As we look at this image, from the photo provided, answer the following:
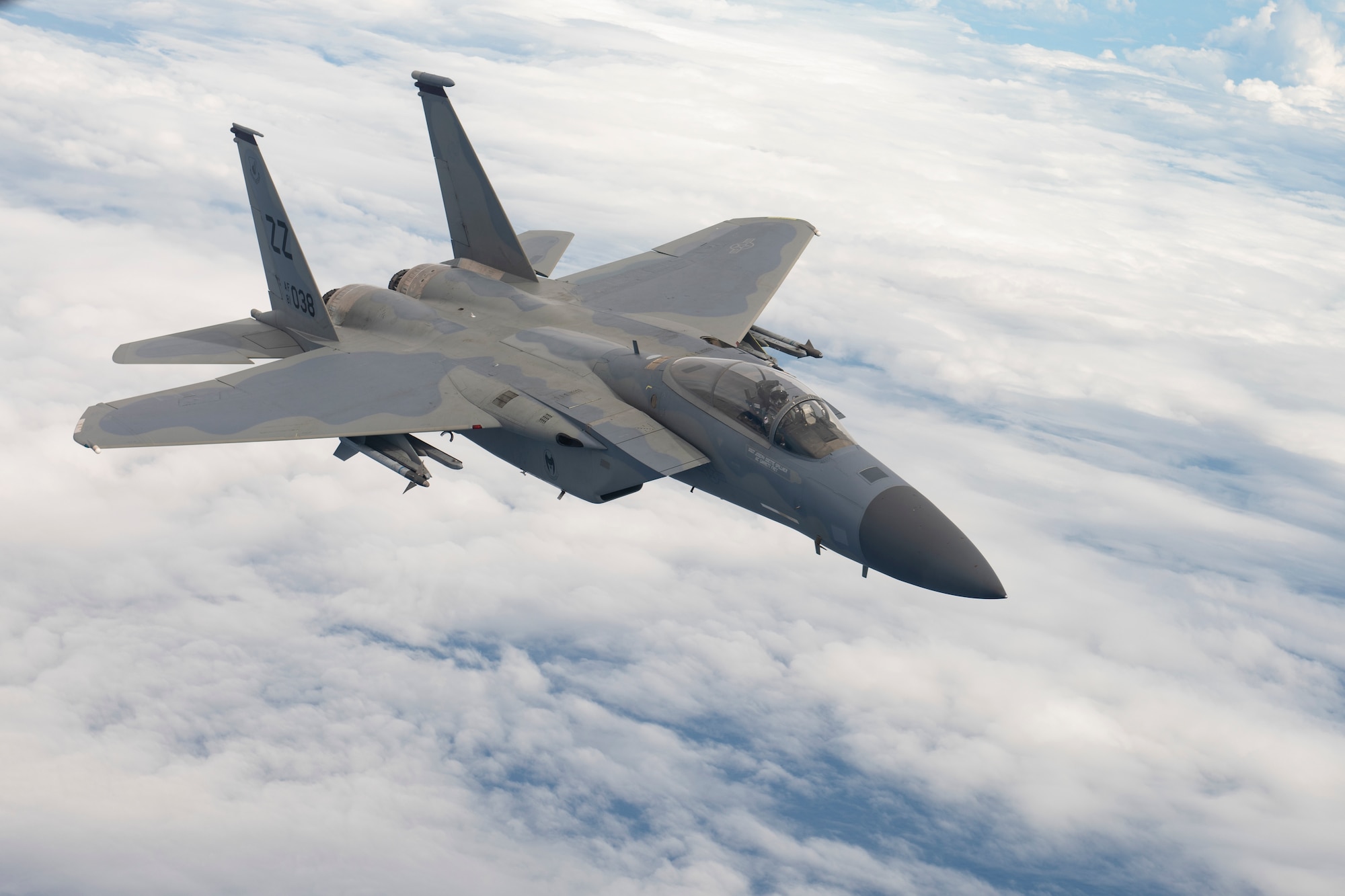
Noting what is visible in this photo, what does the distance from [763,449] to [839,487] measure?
1.58 m

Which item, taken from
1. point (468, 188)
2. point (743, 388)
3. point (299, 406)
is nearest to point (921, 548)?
point (743, 388)

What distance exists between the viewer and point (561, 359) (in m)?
21.2

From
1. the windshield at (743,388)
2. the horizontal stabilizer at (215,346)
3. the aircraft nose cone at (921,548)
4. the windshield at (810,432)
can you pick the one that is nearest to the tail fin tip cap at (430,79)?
the horizontal stabilizer at (215,346)

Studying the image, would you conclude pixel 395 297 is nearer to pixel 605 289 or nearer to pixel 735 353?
pixel 605 289

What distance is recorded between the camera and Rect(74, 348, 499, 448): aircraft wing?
1927 centimetres

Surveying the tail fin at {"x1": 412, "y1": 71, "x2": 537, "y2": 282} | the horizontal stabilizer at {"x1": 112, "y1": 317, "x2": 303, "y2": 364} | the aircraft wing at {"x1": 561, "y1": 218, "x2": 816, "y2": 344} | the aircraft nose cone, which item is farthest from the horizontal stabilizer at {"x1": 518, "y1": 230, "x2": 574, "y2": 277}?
the aircraft nose cone

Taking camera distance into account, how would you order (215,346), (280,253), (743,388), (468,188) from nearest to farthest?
(743,388), (280,253), (215,346), (468,188)

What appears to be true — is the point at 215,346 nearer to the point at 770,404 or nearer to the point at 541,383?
the point at 541,383

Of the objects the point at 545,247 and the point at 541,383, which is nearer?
the point at 541,383

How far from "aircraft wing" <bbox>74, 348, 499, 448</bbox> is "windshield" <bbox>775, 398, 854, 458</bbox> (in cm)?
588

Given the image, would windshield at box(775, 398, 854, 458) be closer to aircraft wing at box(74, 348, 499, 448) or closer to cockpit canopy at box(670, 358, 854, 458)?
cockpit canopy at box(670, 358, 854, 458)

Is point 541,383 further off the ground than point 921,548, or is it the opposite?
point 541,383

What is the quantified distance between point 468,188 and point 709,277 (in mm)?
6271

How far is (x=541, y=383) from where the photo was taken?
20.5 meters
